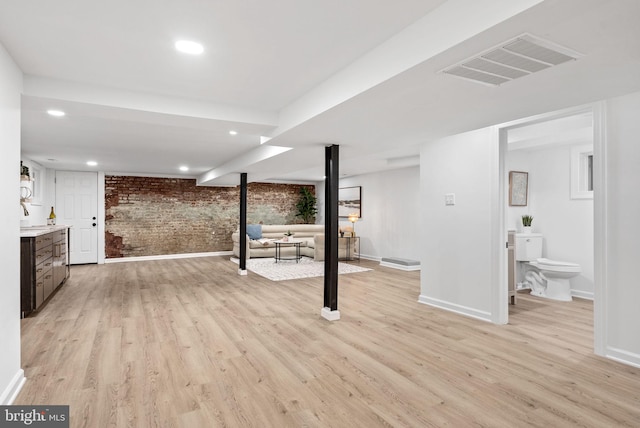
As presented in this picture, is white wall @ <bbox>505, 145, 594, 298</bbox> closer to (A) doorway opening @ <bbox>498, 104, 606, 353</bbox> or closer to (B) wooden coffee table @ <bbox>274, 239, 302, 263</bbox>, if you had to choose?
(A) doorway opening @ <bbox>498, 104, 606, 353</bbox>

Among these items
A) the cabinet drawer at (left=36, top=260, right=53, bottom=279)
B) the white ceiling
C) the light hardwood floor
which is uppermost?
the white ceiling

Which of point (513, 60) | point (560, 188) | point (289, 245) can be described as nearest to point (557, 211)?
point (560, 188)

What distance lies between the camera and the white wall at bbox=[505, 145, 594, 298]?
5.22m

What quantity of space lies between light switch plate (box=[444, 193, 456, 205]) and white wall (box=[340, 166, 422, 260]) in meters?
3.31

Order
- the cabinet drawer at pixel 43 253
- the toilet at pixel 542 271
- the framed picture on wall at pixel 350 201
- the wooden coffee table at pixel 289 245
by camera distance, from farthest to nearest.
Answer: the framed picture on wall at pixel 350 201, the wooden coffee table at pixel 289 245, the toilet at pixel 542 271, the cabinet drawer at pixel 43 253

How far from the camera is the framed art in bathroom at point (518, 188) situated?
5723mm

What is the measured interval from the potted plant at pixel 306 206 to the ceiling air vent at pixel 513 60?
9480 mm

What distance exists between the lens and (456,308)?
4379 mm

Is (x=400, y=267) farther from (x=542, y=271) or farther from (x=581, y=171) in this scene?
(x=581, y=171)

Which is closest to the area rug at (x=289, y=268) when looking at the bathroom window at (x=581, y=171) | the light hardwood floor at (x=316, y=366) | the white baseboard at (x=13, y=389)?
the light hardwood floor at (x=316, y=366)

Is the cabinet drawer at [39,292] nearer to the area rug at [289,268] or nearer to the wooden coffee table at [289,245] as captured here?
the area rug at [289,268]

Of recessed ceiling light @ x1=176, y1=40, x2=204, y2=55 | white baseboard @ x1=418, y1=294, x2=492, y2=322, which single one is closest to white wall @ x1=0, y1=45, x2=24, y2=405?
recessed ceiling light @ x1=176, y1=40, x2=204, y2=55

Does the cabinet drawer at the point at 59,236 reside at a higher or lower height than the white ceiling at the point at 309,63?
lower

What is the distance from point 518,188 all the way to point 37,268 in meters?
6.88
